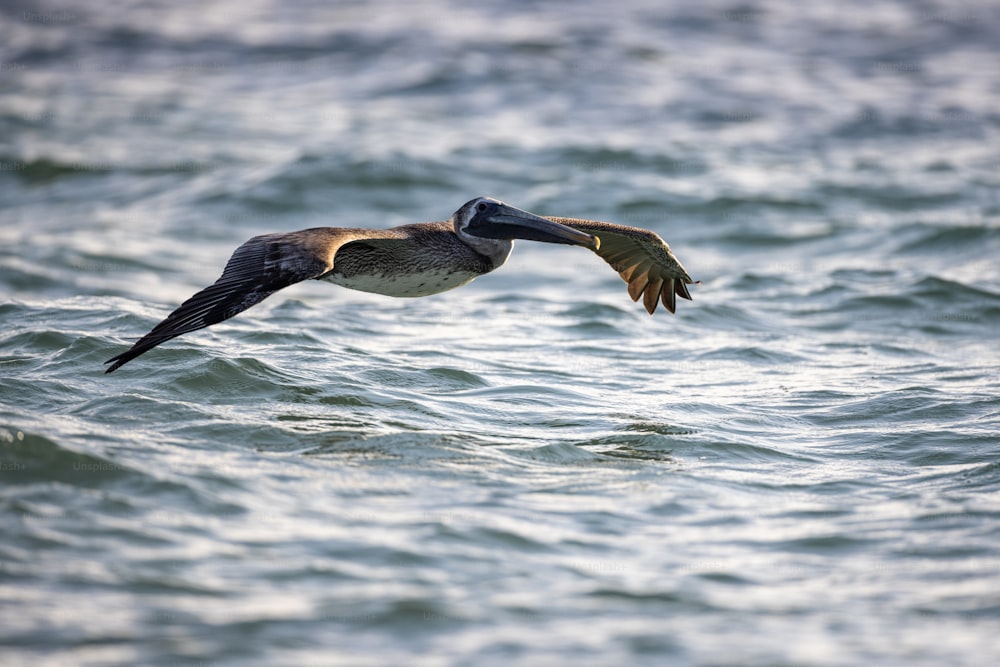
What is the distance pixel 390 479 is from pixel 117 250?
7045mm

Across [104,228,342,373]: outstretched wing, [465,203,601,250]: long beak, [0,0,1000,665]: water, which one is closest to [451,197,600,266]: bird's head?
[465,203,601,250]: long beak

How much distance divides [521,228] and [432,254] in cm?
64

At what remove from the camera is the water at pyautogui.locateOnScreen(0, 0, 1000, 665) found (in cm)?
511

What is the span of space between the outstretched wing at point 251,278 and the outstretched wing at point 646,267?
248 cm

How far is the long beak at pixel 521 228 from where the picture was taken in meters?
7.96

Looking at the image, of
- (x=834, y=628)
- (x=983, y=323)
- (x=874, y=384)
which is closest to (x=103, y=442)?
(x=834, y=628)

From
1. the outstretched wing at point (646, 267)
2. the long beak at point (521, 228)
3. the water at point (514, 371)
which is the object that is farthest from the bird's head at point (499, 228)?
the water at point (514, 371)

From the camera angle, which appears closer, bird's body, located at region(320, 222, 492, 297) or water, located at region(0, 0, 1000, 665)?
water, located at region(0, 0, 1000, 665)

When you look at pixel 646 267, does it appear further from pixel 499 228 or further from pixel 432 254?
pixel 432 254

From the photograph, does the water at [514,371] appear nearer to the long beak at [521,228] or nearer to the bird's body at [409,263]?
the bird's body at [409,263]

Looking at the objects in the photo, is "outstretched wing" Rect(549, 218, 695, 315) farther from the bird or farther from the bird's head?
the bird's head

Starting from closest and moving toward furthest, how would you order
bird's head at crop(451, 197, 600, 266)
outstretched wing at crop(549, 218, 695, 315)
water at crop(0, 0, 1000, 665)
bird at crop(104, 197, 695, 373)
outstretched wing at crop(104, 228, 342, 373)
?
water at crop(0, 0, 1000, 665) < outstretched wing at crop(104, 228, 342, 373) < bird at crop(104, 197, 695, 373) < bird's head at crop(451, 197, 600, 266) < outstretched wing at crop(549, 218, 695, 315)

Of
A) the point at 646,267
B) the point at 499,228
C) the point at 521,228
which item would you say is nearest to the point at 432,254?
the point at 499,228

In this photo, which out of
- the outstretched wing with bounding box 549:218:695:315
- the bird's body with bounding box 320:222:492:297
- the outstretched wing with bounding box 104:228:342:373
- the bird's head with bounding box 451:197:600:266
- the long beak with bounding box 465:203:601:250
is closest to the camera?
the outstretched wing with bounding box 104:228:342:373
